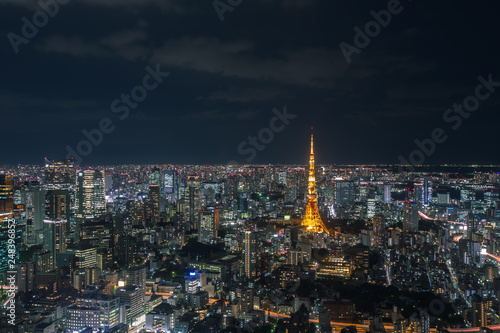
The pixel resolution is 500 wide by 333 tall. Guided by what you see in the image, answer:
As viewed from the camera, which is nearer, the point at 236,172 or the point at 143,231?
the point at 143,231

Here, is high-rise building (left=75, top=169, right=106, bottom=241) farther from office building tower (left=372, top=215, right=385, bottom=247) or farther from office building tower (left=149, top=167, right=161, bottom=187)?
office building tower (left=372, top=215, right=385, bottom=247)

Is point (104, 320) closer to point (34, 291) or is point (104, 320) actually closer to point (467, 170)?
point (34, 291)

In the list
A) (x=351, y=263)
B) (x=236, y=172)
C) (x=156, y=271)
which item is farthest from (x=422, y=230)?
(x=236, y=172)

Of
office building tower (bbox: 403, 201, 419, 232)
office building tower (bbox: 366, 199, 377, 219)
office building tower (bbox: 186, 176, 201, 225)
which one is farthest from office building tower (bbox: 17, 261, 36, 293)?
office building tower (bbox: 366, 199, 377, 219)

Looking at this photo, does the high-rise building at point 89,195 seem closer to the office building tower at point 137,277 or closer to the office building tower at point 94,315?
the office building tower at point 137,277

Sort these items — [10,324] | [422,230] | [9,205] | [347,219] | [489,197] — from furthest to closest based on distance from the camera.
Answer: [347,219] < [489,197] < [422,230] < [9,205] < [10,324]

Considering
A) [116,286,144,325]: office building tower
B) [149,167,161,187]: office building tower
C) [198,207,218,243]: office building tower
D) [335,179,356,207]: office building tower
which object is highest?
[149,167,161,187]: office building tower
